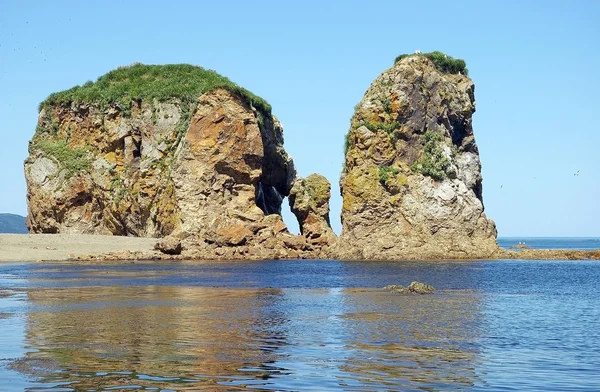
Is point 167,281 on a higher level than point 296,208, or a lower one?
lower

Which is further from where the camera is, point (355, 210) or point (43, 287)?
point (355, 210)

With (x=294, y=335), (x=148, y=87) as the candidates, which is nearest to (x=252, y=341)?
(x=294, y=335)

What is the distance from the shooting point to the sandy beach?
7219 cm

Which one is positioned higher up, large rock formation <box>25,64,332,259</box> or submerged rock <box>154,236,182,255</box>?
large rock formation <box>25,64,332,259</box>

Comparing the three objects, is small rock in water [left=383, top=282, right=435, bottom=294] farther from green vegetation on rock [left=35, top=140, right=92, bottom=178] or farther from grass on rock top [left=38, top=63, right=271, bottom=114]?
green vegetation on rock [left=35, top=140, right=92, bottom=178]

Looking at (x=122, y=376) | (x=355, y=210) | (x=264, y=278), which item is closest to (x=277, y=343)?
(x=122, y=376)

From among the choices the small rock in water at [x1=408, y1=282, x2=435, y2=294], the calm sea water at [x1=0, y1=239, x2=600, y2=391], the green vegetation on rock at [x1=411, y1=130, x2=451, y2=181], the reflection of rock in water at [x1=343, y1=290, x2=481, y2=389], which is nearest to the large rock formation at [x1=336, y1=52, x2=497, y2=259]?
the green vegetation on rock at [x1=411, y1=130, x2=451, y2=181]

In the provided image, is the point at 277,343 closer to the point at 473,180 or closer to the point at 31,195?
the point at 473,180

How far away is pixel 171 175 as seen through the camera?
8156cm

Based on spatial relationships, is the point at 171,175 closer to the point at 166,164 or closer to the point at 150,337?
the point at 166,164

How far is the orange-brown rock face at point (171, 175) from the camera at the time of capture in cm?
7881

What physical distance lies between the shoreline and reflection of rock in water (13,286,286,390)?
3517 cm

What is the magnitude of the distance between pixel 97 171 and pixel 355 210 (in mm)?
32543

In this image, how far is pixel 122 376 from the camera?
1686 centimetres
